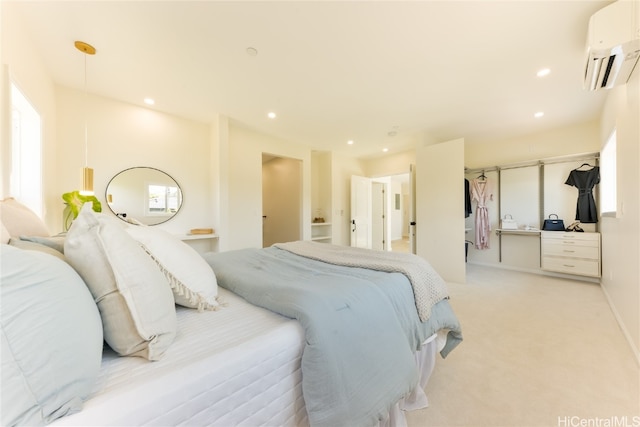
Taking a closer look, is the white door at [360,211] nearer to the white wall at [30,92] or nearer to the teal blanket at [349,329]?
the teal blanket at [349,329]

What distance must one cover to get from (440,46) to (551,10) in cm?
71

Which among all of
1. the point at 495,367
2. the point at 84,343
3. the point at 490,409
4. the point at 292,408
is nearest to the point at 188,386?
the point at 84,343

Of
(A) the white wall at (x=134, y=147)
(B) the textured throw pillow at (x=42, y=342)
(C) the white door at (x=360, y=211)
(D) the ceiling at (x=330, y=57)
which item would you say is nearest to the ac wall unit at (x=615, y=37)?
→ (D) the ceiling at (x=330, y=57)

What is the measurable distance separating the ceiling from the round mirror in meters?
0.95

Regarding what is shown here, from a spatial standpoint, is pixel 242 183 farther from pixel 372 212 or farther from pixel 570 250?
pixel 570 250

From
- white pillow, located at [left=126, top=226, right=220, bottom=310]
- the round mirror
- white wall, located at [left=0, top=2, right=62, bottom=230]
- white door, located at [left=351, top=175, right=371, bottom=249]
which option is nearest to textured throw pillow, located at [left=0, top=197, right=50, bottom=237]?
white pillow, located at [left=126, top=226, right=220, bottom=310]

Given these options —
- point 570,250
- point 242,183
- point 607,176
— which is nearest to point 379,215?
point 570,250

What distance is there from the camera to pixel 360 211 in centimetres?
552

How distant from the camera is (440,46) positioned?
2.01 meters

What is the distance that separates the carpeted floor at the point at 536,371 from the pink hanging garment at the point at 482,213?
178cm

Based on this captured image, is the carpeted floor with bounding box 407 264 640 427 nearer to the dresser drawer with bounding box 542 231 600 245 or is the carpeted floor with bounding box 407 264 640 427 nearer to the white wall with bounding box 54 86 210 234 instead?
the dresser drawer with bounding box 542 231 600 245

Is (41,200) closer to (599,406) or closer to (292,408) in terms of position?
(292,408)

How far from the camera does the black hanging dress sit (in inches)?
136

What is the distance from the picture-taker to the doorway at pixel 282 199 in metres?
5.01
